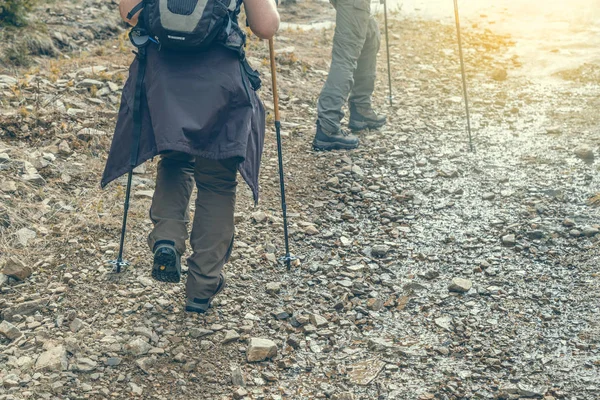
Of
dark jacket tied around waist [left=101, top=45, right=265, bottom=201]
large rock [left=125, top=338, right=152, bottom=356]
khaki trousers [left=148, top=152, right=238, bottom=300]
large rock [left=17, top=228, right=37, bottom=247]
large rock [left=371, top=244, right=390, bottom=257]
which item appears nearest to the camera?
dark jacket tied around waist [left=101, top=45, right=265, bottom=201]

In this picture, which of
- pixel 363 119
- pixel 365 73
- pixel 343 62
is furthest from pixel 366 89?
pixel 343 62

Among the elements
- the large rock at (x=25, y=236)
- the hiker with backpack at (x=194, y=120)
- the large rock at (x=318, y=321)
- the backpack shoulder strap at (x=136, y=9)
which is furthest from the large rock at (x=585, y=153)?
the large rock at (x=25, y=236)

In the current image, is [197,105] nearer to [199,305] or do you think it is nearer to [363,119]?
[199,305]

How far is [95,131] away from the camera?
6.69 meters

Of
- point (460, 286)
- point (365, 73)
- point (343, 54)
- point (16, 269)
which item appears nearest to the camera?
point (16, 269)

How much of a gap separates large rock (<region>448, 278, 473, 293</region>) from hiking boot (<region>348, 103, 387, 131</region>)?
10.4ft

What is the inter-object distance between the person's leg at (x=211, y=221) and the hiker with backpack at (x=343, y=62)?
9.83 ft

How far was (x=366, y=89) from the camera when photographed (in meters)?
7.77

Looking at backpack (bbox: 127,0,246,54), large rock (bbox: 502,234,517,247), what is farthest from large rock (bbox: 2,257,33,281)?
large rock (bbox: 502,234,517,247)

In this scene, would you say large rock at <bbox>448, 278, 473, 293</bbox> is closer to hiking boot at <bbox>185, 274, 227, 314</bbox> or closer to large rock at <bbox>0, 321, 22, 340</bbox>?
hiking boot at <bbox>185, 274, 227, 314</bbox>

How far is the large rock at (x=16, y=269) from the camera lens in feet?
15.5

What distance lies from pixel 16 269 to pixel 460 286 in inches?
118

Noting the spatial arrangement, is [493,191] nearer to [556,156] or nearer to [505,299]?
[556,156]

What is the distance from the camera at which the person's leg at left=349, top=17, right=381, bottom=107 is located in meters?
7.61
